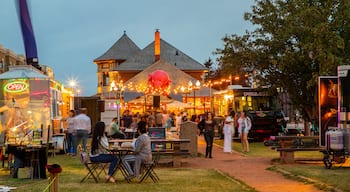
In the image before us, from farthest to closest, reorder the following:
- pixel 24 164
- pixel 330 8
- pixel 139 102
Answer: pixel 139 102
pixel 330 8
pixel 24 164

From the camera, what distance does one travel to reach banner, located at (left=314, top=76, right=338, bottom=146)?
1819 cm

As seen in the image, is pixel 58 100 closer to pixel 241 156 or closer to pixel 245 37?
pixel 241 156

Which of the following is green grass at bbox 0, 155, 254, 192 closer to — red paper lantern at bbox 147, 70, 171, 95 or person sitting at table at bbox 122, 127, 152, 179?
person sitting at table at bbox 122, 127, 152, 179

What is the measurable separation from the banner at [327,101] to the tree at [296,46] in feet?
26.4

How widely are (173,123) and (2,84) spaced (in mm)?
18385

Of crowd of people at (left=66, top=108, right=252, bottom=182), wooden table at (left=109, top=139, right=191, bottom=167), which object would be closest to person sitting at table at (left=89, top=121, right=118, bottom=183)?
crowd of people at (left=66, top=108, right=252, bottom=182)

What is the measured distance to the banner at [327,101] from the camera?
59.7 ft

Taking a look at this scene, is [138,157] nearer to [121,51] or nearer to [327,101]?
[327,101]

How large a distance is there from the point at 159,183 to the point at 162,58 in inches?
2846

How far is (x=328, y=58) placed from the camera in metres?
26.3

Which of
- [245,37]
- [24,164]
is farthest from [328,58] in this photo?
[24,164]

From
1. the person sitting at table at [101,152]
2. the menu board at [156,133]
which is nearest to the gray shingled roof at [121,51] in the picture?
the menu board at [156,133]

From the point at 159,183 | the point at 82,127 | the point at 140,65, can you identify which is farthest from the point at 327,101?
the point at 140,65

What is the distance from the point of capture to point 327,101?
1838 centimetres
